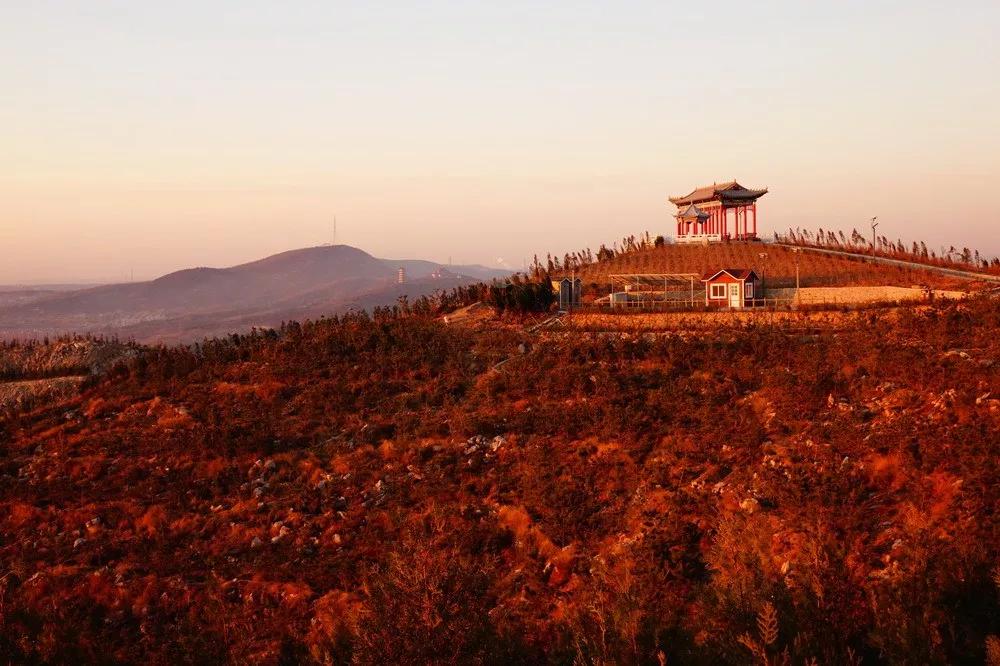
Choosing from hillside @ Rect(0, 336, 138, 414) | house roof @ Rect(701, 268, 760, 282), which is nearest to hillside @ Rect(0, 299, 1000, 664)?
house roof @ Rect(701, 268, 760, 282)

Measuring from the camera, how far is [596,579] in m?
11.9

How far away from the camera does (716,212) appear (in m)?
54.4

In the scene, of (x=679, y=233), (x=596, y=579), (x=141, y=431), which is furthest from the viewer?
(x=679, y=233)

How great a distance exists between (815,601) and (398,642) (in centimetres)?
493

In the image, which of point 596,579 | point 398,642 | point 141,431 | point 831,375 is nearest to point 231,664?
point 398,642

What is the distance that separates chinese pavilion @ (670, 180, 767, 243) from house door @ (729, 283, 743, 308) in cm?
2056

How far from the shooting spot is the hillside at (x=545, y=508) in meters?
8.80

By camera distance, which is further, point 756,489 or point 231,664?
point 756,489

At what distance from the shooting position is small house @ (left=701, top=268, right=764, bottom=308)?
32125mm

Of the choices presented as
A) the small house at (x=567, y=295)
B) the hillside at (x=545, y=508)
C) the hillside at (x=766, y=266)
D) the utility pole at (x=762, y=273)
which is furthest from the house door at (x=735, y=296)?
the small house at (x=567, y=295)

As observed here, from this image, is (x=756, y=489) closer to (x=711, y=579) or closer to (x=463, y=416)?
(x=711, y=579)

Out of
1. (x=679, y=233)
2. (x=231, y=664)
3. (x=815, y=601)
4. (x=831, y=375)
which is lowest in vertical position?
(x=231, y=664)

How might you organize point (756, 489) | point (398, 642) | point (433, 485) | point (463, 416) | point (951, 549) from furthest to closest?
point (463, 416) < point (433, 485) < point (756, 489) < point (951, 549) < point (398, 642)

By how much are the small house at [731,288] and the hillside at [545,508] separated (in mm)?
6154
